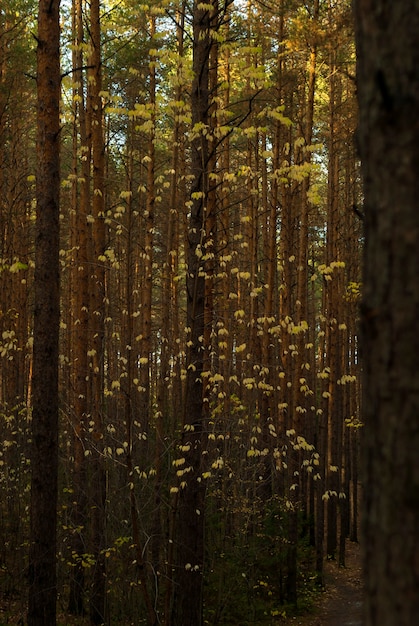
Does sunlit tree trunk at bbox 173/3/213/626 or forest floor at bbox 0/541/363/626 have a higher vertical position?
sunlit tree trunk at bbox 173/3/213/626

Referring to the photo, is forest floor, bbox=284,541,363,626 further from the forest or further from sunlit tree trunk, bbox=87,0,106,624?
sunlit tree trunk, bbox=87,0,106,624

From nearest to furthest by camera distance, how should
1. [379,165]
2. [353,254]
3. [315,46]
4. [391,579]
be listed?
[391,579] → [379,165] → [315,46] → [353,254]

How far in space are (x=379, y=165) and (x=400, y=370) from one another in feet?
1.53

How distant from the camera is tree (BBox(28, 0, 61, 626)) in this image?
646cm

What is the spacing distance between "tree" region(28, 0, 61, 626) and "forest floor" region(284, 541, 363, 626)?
23.0 feet

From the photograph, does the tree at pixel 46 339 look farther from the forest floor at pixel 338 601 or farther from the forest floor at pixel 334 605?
the forest floor at pixel 338 601

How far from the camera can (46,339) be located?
6.72 metres

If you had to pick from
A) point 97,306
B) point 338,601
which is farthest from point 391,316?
point 338,601

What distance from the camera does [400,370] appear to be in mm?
1318

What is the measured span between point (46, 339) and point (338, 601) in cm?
1043

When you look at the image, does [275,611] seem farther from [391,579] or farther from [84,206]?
[391,579]

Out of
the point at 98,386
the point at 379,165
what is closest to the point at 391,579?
the point at 379,165

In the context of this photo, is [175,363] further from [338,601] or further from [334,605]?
[338,601]

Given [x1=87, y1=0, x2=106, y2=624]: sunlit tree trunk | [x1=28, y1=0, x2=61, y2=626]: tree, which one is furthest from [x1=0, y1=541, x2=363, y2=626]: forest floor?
[x1=28, y1=0, x2=61, y2=626]: tree
